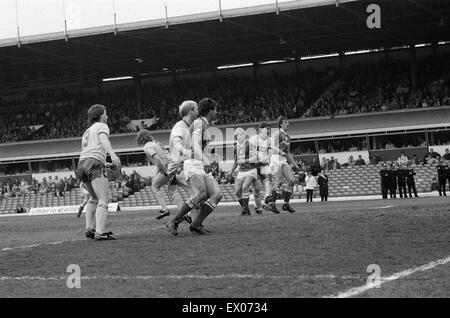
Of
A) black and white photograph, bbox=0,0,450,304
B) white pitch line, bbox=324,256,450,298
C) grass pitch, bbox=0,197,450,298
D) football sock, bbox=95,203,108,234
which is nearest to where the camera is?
white pitch line, bbox=324,256,450,298

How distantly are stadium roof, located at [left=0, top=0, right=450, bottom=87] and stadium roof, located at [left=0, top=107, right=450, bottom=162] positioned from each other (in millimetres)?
5491

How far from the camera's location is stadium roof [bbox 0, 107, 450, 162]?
43.8m

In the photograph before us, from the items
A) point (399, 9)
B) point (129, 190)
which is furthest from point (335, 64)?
point (129, 190)

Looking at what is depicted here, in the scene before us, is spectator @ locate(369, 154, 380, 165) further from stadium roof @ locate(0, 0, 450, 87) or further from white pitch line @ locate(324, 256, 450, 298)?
white pitch line @ locate(324, 256, 450, 298)

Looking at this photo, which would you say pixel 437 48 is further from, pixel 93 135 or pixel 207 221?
pixel 93 135

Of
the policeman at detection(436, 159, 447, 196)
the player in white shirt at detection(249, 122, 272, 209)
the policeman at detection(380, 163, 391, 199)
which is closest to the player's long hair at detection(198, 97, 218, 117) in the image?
the player in white shirt at detection(249, 122, 272, 209)

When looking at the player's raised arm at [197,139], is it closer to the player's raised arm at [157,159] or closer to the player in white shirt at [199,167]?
the player in white shirt at [199,167]

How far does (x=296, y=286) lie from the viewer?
6.59 metres

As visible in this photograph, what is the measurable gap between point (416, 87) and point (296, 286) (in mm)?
A: 42003

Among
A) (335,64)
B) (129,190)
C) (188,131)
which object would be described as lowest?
(129,190)

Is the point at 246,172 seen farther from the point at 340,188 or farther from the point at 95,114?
the point at 340,188

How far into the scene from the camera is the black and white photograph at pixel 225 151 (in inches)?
305

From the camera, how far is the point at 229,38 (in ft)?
157

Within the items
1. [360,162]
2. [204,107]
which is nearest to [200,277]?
[204,107]
